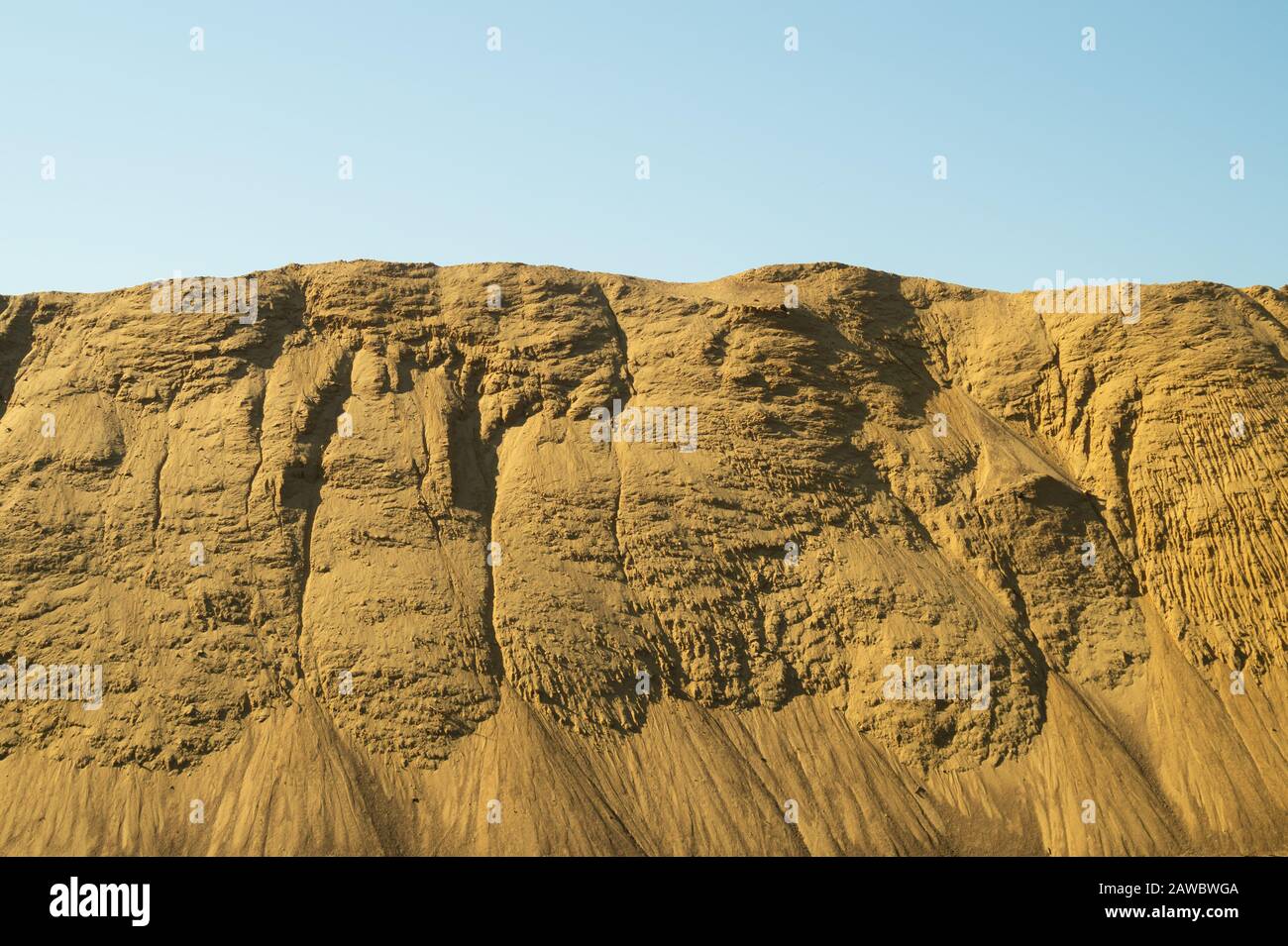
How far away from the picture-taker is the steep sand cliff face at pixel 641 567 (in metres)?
29.0

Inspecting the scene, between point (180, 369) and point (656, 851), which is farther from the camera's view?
point (180, 369)

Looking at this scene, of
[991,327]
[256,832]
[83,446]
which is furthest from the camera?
[991,327]

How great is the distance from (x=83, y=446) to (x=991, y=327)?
25.8 metres

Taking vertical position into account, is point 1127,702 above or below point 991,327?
below

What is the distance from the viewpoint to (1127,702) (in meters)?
32.0

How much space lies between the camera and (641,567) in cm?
3297

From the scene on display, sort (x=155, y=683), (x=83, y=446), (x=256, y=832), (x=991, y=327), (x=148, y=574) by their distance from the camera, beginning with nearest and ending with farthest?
(x=256, y=832), (x=155, y=683), (x=148, y=574), (x=83, y=446), (x=991, y=327)

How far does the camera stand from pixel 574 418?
3619cm

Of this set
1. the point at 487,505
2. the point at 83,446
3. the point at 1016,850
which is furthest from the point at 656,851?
the point at 83,446

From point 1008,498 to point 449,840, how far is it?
17108 mm

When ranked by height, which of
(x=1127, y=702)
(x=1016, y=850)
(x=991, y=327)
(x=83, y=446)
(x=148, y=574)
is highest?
(x=991, y=327)

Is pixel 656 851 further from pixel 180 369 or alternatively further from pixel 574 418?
pixel 180 369

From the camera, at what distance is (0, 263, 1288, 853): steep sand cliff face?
29000 mm

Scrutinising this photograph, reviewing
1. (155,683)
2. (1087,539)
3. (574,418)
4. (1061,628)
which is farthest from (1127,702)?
(155,683)
